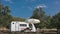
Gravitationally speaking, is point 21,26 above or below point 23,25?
below

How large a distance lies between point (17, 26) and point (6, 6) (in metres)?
33.3

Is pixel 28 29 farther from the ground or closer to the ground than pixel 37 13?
Answer: closer to the ground

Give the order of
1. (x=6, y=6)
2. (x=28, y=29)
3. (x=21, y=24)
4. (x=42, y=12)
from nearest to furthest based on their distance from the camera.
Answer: (x=28, y=29) → (x=21, y=24) → (x=6, y=6) → (x=42, y=12)

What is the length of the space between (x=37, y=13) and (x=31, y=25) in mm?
42274

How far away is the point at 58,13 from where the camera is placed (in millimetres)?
69062

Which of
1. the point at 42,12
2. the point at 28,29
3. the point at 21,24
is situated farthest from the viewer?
the point at 42,12

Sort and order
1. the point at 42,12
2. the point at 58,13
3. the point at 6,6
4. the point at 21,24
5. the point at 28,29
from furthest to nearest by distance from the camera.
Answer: the point at 42,12
the point at 58,13
the point at 6,6
the point at 21,24
the point at 28,29

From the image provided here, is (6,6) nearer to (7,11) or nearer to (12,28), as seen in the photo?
(7,11)

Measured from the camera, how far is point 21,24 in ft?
97.6

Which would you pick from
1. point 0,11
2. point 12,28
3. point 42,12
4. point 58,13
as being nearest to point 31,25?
Answer: point 12,28

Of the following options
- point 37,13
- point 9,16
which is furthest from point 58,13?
point 9,16

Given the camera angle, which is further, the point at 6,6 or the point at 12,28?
the point at 6,6

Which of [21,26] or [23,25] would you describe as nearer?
[23,25]

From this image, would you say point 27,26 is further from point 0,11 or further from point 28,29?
point 0,11
